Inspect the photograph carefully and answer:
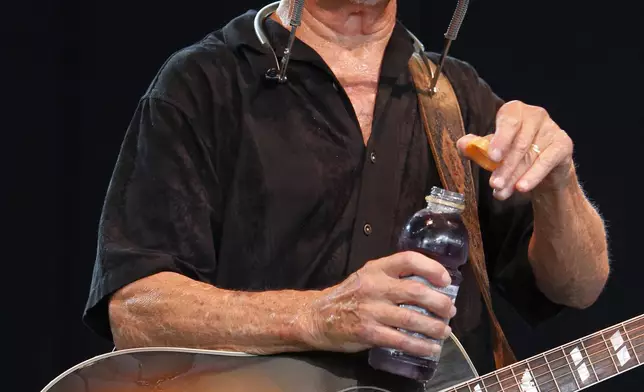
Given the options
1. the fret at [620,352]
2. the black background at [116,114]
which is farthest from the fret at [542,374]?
the black background at [116,114]

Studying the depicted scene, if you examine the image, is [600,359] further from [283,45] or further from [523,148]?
[283,45]

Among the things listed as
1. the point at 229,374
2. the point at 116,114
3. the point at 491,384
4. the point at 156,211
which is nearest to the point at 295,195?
the point at 156,211

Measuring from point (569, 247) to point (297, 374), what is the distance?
0.55m

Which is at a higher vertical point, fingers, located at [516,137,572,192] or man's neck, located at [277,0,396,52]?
man's neck, located at [277,0,396,52]

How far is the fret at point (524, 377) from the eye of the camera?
158 cm

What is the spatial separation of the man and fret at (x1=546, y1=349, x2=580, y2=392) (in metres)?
0.22

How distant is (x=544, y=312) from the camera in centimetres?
190

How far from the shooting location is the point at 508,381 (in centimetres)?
158

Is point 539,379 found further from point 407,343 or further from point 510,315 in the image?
point 510,315

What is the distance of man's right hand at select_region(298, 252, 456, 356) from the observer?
54.7 inches

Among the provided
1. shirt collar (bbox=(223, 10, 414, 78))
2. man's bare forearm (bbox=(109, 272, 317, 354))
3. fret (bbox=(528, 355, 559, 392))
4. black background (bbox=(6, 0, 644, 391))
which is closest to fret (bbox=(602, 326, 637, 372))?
fret (bbox=(528, 355, 559, 392))

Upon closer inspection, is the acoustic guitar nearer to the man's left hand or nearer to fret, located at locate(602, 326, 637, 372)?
fret, located at locate(602, 326, 637, 372)

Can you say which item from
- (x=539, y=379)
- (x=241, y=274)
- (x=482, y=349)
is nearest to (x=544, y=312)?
(x=482, y=349)

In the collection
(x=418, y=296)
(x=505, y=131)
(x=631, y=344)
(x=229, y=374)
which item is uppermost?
(x=505, y=131)
